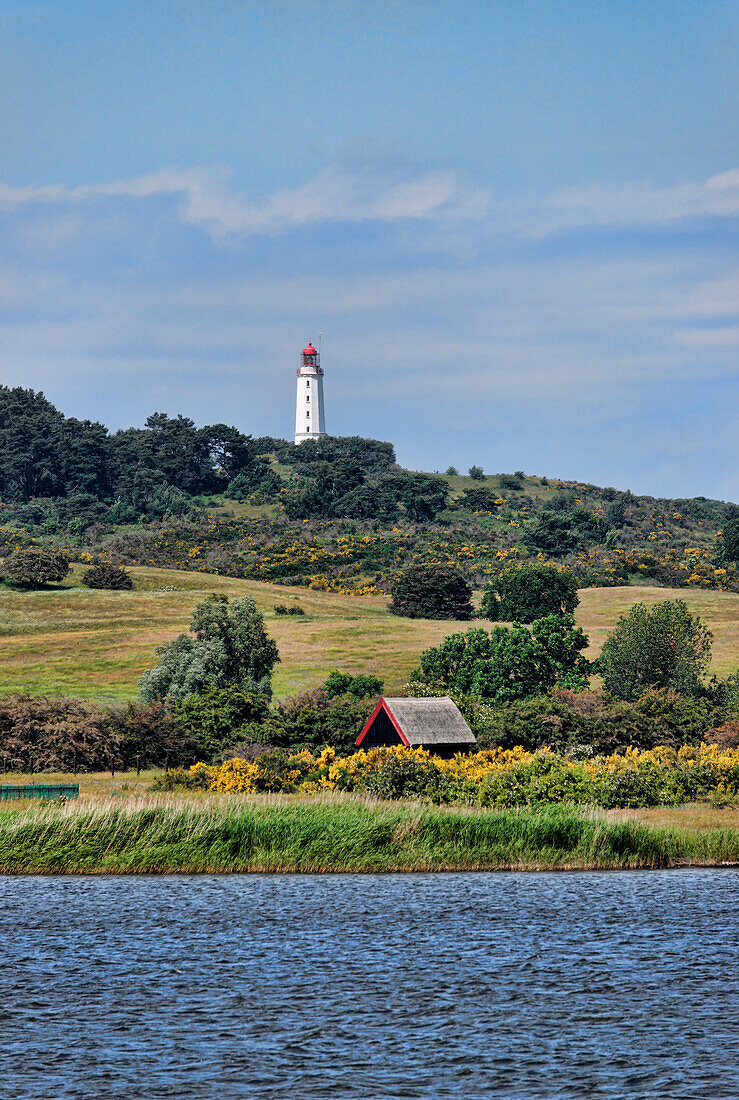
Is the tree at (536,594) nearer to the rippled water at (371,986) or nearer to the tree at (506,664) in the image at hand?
the tree at (506,664)

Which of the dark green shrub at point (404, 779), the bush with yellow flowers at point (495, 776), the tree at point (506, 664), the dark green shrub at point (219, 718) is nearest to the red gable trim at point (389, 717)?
Result: the bush with yellow flowers at point (495, 776)

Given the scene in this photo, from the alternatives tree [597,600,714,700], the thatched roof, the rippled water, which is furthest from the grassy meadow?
the rippled water

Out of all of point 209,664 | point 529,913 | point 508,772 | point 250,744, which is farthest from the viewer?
point 209,664

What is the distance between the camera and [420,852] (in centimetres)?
4006

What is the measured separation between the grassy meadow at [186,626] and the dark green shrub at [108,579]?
1.33 metres

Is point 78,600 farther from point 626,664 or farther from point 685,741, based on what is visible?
point 685,741

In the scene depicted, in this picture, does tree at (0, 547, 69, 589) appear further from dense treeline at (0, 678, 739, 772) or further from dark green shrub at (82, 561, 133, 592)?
dense treeline at (0, 678, 739, 772)

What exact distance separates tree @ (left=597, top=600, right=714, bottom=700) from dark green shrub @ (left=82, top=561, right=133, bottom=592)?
69928 mm

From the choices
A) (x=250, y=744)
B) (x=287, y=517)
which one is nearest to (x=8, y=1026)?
(x=250, y=744)

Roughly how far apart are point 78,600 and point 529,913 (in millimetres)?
102030

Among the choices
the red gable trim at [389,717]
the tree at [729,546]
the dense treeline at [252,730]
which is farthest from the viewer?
the tree at [729,546]

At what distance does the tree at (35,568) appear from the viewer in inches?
5285

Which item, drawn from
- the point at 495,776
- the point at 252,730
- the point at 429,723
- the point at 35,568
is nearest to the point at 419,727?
the point at 429,723

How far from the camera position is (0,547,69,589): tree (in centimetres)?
13425
